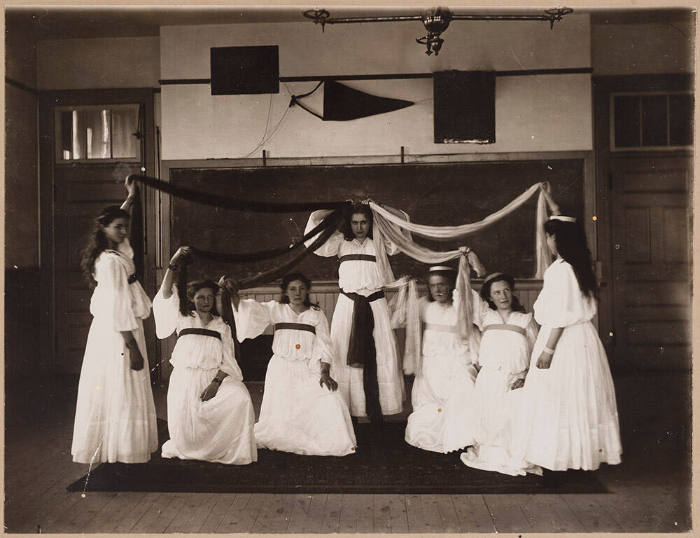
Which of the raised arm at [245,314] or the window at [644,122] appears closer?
the raised arm at [245,314]

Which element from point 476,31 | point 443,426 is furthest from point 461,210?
point 443,426

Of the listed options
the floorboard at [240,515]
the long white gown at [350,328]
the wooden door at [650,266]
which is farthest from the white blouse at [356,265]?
the wooden door at [650,266]

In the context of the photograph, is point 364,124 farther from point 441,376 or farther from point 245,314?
point 441,376

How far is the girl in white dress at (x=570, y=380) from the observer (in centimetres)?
310

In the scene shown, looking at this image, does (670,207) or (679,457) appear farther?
(670,207)

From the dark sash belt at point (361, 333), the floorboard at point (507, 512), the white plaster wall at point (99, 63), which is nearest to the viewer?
the floorboard at point (507, 512)

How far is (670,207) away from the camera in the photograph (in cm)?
416

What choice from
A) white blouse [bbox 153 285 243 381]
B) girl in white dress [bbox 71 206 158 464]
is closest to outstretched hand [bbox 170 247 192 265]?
white blouse [bbox 153 285 243 381]

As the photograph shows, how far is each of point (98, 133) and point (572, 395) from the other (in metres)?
4.54

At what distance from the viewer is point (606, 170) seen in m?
4.92

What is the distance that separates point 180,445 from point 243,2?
8.14ft

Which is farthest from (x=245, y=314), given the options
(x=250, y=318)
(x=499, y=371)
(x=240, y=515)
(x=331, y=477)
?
(x=499, y=371)

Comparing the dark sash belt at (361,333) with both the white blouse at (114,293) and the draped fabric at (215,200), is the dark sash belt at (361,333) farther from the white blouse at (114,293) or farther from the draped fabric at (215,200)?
the white blouse at (114,293)

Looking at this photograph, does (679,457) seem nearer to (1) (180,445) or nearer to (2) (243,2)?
(1) (180,445)
